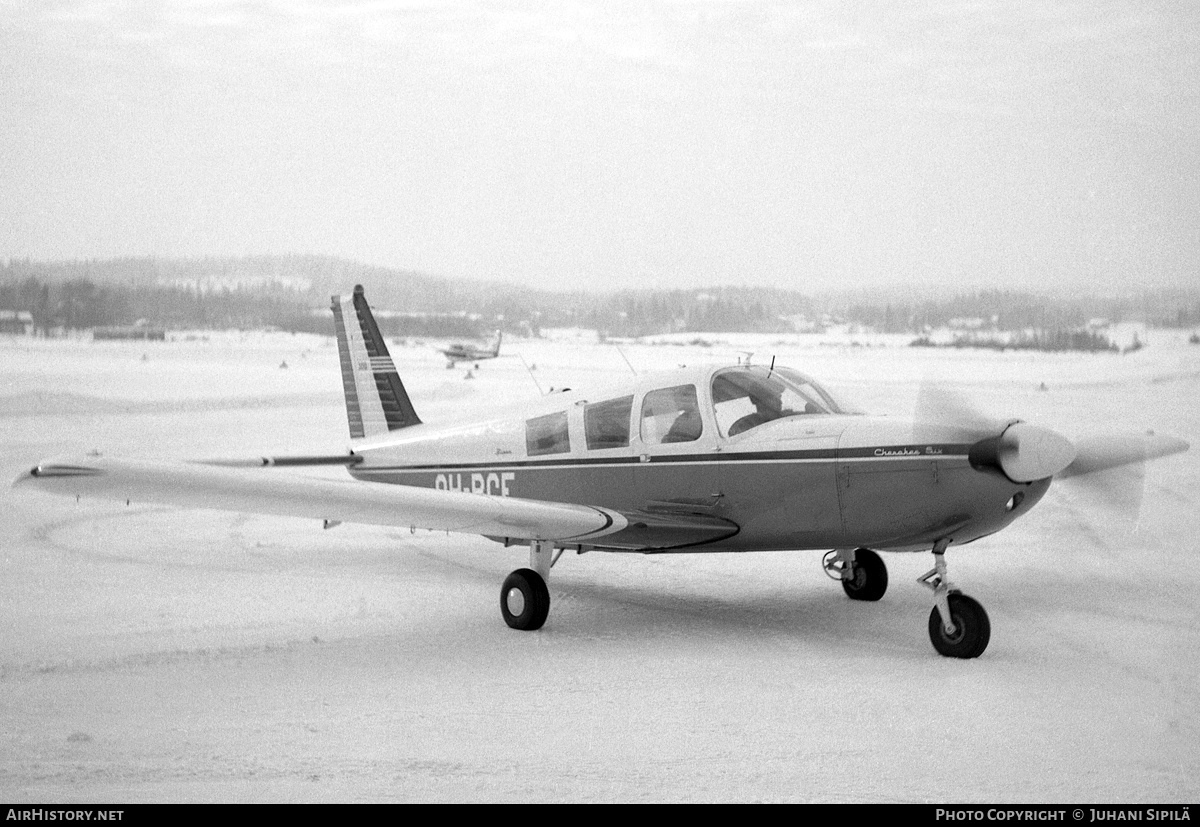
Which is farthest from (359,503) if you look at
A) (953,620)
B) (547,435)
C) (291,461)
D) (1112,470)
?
(1112,470)

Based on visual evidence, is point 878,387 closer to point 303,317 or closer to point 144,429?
point 303,317

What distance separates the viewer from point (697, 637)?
6656 millimetres

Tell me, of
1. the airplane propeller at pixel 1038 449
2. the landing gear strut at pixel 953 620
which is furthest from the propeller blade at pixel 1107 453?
the landing gear strut at pixel 953 620

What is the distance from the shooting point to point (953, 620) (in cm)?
596

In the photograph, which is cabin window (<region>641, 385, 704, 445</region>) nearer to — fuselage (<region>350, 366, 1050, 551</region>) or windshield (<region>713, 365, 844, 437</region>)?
fuselage (<region>350, 366, 1050, 551</region>)

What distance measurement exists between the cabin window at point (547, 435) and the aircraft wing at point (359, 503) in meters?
0.37

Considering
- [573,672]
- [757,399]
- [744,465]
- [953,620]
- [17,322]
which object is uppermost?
[17,322]

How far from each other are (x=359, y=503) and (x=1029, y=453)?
11.8 ft

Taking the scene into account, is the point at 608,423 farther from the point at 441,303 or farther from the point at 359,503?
the point at 441,303

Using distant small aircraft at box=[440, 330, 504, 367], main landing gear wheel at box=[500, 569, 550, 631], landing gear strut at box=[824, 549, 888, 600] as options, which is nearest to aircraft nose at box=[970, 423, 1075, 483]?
landing gear strut at box=[824, 549, 888, 600]

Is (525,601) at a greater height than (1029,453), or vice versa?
(1029,453)

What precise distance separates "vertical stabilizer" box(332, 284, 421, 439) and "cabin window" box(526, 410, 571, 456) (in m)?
2.20

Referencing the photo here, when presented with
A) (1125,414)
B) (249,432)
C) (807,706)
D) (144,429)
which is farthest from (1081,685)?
(144,429)

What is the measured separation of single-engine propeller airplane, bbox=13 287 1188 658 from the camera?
5.70m
